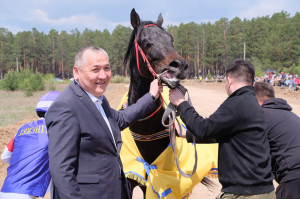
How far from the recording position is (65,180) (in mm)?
1530

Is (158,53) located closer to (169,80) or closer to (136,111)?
(169,80)

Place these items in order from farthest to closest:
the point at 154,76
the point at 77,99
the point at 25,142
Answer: the point at 154,76, the point at 25,142, the point at 77,99

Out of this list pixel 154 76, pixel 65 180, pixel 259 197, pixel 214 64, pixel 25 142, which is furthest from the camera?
pixel 214 64

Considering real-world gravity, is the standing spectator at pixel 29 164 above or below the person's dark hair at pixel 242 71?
below

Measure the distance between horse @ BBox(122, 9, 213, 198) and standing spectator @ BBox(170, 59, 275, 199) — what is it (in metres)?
0.62

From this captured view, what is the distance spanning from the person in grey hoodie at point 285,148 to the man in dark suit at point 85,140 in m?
1.84

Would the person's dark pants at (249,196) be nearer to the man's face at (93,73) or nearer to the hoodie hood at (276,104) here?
the hoodie hood at (276,104)

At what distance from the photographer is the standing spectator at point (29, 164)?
2139mm

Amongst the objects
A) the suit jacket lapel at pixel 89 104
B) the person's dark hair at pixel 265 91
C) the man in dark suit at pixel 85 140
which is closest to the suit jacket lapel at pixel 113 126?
the man in dark suit at pixel 85 140

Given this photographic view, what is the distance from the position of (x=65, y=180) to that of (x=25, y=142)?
1019mm

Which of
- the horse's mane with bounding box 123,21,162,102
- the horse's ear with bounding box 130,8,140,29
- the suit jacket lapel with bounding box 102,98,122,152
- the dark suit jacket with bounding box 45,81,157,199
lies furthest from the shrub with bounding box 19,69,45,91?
the dark suit jacket with bounding box 45,81,157,199

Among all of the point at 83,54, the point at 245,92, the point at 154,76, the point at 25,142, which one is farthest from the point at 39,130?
the point at 245,92

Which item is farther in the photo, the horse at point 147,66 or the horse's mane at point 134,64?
the horse's mane at point 134,64

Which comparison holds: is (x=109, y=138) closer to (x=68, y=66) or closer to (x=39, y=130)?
(x=39, y=130)
